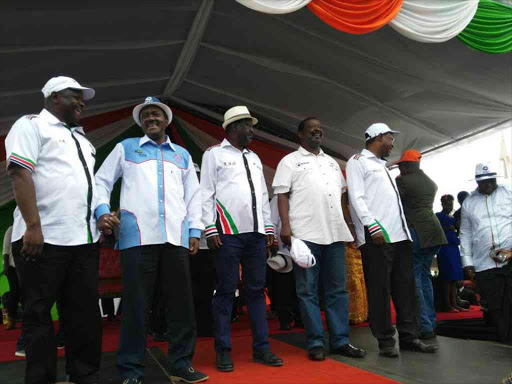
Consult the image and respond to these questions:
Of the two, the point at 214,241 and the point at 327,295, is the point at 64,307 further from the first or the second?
the point at 327,295

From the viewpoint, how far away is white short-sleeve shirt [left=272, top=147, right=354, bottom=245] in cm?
348

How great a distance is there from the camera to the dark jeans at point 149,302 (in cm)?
270

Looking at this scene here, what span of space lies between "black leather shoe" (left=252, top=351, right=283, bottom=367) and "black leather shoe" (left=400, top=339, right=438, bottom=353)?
3.56 feet

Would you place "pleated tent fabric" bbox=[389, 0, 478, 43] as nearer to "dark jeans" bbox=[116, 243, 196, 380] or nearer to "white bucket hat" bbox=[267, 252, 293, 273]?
"white bucket hat" bbox=[267, 252, 293, 273]

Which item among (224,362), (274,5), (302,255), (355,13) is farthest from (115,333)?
(355,13)

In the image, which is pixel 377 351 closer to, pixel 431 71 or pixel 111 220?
pixel 111 220

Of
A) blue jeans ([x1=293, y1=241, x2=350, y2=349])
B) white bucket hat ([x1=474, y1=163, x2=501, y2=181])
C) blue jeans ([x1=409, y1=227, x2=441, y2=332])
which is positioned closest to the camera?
blue jeans ([x1=293, y1=241, x2=350, y2=349])

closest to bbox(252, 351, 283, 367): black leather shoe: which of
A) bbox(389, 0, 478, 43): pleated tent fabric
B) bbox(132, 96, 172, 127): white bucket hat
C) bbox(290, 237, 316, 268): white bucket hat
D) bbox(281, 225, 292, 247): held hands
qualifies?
bbox(290, 237, 316, 268): white bucket hat

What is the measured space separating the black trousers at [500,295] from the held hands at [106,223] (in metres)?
3.35

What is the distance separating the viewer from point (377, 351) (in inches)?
141

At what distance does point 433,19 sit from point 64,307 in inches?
157

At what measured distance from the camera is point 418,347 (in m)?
3.57

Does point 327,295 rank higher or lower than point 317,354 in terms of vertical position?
higher

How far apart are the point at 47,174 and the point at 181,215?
31.2 inches
